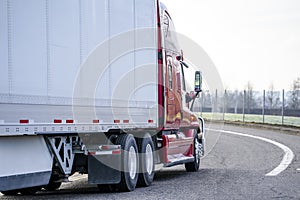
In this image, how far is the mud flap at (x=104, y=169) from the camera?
1120cm

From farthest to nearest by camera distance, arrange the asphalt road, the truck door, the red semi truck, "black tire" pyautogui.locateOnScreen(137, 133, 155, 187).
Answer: the truck door
"black tire" pyautogui.locateOnScreen(137, 133, 155, 187)
the asphalt road
the red semi truck

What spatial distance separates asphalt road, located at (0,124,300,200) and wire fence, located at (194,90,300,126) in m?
14.7

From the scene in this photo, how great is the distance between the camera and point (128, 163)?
11.7 meters

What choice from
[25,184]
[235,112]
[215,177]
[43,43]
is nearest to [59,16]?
[43,43]

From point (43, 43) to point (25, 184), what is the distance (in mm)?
2098

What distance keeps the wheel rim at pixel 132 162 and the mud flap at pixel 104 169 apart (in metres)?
0.49

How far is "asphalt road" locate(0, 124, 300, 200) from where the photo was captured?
431 inches

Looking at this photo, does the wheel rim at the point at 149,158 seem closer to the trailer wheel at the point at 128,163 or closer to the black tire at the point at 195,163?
the trailer wheel at the point at 128,163

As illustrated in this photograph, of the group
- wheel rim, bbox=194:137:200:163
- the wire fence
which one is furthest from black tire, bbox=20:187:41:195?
the wire fence

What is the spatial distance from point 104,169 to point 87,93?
4.91ft

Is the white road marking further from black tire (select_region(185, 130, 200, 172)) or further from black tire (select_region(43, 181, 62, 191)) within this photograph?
black tire (select_region(43, 181, 62, 191))

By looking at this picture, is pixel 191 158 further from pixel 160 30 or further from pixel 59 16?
pixel 59 16

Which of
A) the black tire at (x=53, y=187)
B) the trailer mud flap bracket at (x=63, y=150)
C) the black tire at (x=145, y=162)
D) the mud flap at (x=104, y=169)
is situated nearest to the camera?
the trailer mud flap bracket at (x=63, y=150)

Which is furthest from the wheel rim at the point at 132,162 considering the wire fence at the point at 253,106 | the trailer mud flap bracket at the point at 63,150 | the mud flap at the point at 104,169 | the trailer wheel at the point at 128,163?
the wire fence at the point at 253,106
